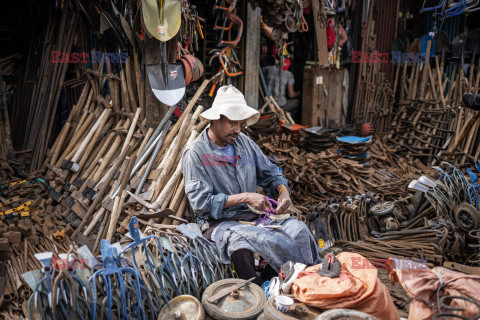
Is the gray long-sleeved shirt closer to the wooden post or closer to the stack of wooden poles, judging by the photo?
the stack of wooden poles

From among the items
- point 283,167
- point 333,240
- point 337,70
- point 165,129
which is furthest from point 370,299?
point 337,70

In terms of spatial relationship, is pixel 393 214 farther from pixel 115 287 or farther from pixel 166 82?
pixel 115 287

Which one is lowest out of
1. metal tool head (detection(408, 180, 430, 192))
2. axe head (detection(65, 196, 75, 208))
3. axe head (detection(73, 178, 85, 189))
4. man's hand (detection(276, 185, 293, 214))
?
axe head (detection(65, 196, 75, 208))

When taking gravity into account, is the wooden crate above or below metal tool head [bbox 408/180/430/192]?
above

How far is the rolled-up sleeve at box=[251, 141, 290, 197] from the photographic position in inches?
150

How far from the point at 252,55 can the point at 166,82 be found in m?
3.89

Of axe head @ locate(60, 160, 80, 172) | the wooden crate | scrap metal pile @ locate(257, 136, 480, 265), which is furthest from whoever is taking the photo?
the wooden crate

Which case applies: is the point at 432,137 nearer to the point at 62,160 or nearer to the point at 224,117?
the point at 224,117

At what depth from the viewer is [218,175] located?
11.5 ft

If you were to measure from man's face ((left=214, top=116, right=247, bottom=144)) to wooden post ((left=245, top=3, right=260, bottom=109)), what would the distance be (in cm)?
479

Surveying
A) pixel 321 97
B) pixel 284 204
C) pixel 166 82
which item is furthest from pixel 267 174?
pixel 321 97

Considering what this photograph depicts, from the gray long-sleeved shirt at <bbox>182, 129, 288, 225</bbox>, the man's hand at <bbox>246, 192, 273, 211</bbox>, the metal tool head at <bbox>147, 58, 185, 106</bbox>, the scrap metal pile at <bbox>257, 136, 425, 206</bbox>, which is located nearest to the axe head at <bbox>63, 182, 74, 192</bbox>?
the metal tool head at <bbox>147, 58, 185, 106</bbox>

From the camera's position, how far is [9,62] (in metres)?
6.69

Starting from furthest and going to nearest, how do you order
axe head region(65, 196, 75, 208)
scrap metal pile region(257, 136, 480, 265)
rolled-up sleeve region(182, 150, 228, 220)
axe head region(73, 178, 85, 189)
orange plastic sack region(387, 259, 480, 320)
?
axe head region(73, 178, 85, 189), axe head region(65, 196, 75, 208), scrap metal pile region(257, 136, 480, 265), rolled-up sleeve region(182, 150, 228, 220), orange plastic sack region(387, 259, 480, 320)
